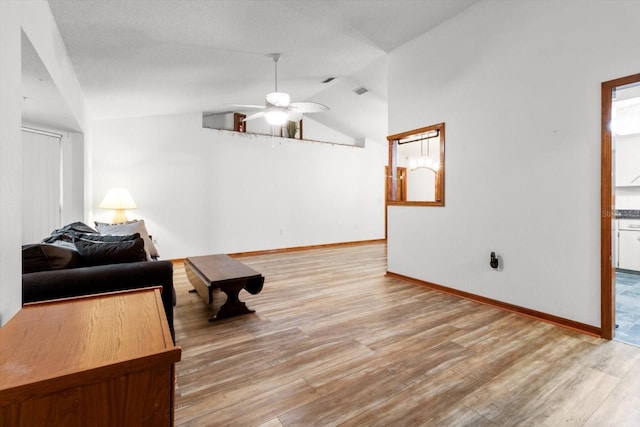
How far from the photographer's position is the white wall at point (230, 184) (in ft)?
17.3

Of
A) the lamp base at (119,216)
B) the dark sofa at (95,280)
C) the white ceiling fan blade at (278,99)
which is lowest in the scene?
the dark sofa at (95,280)

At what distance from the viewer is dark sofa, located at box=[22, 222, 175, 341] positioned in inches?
72.9

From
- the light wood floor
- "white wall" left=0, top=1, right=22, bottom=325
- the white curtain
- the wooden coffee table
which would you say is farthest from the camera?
the white curtain

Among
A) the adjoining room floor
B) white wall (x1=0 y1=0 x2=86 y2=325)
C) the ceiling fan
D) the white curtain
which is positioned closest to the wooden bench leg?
white wall (x1=0 y1=0 x2=86 y2=325)

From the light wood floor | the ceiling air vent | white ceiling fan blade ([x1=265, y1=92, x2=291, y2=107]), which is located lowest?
the light wood floor

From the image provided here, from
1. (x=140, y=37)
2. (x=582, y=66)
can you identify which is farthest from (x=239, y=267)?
(x=582, y=66)

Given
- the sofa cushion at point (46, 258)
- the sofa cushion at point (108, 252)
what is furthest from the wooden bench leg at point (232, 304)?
the sofa cushion at point (46, 258)

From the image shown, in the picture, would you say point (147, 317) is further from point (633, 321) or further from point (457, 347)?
point (633, 321)

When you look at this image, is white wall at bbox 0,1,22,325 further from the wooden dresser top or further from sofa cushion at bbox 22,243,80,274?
sofa cushion at bbox 22,243,80,274

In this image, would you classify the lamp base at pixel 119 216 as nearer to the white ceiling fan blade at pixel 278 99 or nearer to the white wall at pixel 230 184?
the white wall at pixel 230 184

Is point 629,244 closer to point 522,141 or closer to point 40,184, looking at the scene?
point 522,141

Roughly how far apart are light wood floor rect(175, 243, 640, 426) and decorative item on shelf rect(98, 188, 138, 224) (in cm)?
235

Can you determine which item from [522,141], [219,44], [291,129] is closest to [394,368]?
[522,141]

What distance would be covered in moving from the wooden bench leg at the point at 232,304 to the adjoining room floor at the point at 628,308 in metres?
3.18
